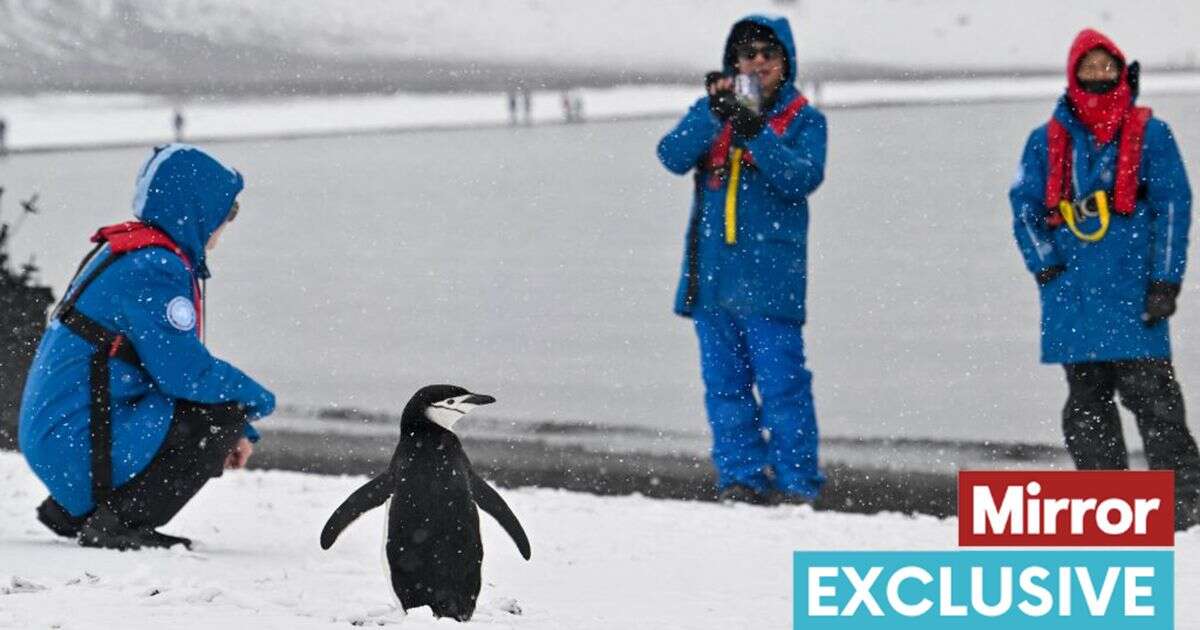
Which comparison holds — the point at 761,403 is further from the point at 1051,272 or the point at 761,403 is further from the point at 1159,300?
the point at 1159,300

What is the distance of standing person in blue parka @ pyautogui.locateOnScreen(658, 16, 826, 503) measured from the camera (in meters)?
6.69

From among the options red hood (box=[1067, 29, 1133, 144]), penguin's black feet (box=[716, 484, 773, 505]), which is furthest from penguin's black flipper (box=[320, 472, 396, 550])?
red hood (box=[1067, 29, 1133, 144])

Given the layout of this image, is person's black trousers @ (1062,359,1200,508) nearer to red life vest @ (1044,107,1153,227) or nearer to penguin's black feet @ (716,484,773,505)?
red life vest @ (1044,107,1153,227)

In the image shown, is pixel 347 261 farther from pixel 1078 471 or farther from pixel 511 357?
pixel 1078 471

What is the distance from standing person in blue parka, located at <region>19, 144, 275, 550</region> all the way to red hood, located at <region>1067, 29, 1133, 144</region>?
117 inches

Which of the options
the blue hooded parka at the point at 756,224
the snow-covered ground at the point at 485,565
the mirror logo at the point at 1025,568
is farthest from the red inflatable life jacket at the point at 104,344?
the blue hooded parka at the point at 756,224

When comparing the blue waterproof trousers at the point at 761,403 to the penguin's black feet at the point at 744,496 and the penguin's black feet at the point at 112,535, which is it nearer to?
the penguin's black feet at the point at 744,496

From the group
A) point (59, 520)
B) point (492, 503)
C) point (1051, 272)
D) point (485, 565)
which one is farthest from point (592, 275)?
point (492, 503)

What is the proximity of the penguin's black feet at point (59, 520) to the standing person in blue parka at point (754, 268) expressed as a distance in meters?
2.59

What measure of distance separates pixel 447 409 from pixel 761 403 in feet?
9.85

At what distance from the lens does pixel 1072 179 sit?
628 cm

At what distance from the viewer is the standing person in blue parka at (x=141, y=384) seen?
16.1ft

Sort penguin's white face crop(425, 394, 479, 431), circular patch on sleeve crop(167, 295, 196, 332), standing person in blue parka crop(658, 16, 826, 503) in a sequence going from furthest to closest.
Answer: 1. standing person in blue parka crop(658, 16, 826, 503)
2. circular patch on sleeve crop(167, 295, 196, 332)
3. penguin's white face crop(425, 394, 479, 431)

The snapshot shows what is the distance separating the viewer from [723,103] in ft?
21.7
